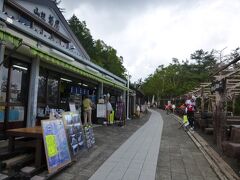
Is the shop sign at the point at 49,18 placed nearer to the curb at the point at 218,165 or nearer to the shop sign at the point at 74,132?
the shop sign at the point at 74,132

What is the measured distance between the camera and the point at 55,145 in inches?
215

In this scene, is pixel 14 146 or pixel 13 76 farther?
pixel 13 76

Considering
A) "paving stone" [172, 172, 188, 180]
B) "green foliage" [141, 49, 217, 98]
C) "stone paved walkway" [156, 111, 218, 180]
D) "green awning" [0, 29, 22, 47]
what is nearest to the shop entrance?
"green awning" [0, 29, 22, 47]

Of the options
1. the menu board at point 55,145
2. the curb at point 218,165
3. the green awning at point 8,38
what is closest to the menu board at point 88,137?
the menu board at point 55,145

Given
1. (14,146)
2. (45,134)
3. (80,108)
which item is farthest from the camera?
(80,108)

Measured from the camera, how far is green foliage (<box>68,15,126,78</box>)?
42025 millimetres

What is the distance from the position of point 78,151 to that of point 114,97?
579 inches

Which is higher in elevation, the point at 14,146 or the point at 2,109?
the point at 2,109

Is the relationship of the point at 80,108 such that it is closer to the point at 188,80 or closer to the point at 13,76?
the point at 13,76

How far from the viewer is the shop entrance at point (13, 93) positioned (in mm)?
7914

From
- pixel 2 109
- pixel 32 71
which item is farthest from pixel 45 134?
pixel 32 71

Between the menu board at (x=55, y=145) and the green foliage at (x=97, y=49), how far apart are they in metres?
35.2

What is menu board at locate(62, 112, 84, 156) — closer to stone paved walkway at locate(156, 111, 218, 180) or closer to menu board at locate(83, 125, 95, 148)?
menu board at locate(83, 125, 95, 148)

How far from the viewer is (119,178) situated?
5344 mm
